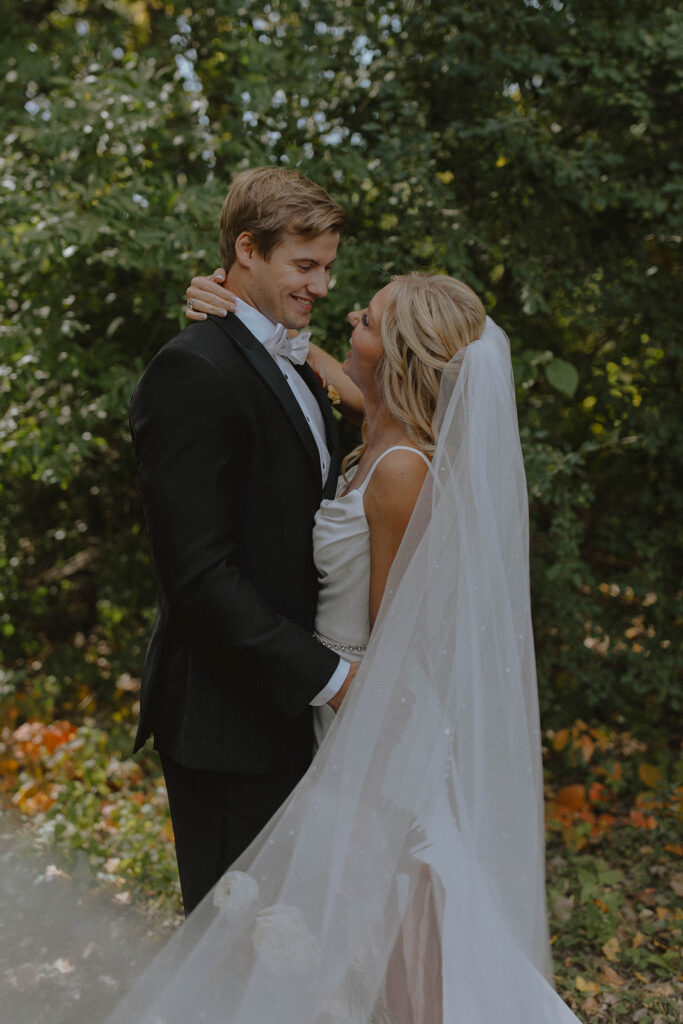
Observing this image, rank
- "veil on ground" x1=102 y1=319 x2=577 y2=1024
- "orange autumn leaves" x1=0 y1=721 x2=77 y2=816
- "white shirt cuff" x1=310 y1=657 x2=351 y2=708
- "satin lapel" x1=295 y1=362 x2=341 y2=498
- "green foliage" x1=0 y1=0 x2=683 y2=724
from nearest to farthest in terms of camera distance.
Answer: "veil on ground" x1=102 y1=319 x2=577 y2=1024
"white shirt cuff" x1=310 y1=657 x2=351 y2=708
"satin lapel" x1=295 y1=362 x2=341 y2=498
"green foliage" x1=0 y1=0 x2=683 y2=724
"orange autumn leaves" x1=0 y1=721 x2=77 y2=816

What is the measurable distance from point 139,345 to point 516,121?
1.93 m

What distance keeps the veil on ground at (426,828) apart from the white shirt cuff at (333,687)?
0.22 feet

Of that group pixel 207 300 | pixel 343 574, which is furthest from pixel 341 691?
pixel 207 300

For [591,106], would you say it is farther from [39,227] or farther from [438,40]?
[39,227]

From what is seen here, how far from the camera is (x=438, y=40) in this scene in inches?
152

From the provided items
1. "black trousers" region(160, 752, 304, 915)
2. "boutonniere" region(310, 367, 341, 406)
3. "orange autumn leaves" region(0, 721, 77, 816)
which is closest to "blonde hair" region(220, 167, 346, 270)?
"boutonniere" region(310, 367, 341, 406)

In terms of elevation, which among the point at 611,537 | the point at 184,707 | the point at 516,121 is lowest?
the point at 611,537

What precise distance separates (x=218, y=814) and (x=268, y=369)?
3.57 ft

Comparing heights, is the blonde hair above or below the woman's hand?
above

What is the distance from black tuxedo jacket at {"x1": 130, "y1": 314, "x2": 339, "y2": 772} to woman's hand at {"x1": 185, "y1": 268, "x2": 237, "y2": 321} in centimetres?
3

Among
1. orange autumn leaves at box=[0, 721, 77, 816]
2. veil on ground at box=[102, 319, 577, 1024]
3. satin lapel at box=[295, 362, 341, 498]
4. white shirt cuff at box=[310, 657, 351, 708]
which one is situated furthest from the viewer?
orange autumn leaves at box=[0, 721, 77, 816]

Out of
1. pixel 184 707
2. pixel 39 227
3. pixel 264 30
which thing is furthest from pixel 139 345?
pixel 184 707

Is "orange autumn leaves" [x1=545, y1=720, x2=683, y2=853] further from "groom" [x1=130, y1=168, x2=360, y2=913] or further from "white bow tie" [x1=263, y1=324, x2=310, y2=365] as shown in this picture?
"white bow tie" [x1=263, y1=324, x2=310, y2=365]

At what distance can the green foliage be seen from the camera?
140 inches
